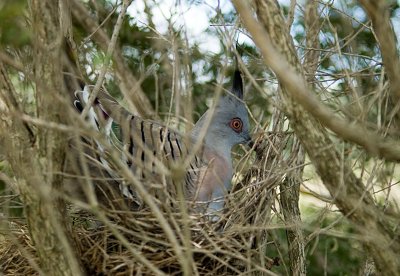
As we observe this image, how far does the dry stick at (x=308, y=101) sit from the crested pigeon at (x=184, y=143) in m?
0.69

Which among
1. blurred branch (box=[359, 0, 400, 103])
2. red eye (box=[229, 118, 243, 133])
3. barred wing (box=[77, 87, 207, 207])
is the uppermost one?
blurred branch (box=[359, 0, 400, 103])

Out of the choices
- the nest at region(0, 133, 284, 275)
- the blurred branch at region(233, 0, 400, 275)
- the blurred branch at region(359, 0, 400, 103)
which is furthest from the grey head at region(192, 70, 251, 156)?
the blurred branch at region(359, 0, 400, 103)

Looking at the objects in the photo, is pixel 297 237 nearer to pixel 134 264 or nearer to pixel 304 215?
pixel 134 264

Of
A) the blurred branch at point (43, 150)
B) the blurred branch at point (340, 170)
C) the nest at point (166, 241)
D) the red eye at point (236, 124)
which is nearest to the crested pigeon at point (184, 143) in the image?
the red eye at point (236, 124)

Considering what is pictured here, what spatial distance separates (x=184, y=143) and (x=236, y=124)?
81 centimetres

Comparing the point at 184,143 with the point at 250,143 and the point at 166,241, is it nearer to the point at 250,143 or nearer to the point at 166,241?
the point at 166,241

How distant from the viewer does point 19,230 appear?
3.78 m

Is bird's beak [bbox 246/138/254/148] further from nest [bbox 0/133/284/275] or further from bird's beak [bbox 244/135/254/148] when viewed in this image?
nest [bbox 0/133/284/275]

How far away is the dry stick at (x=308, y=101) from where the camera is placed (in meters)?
2.37

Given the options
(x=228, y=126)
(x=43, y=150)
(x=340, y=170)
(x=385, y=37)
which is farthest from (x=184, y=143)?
A: (x=385, y=37)

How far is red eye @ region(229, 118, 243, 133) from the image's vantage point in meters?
4.50

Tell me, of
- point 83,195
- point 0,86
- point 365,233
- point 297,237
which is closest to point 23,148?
point 0,86

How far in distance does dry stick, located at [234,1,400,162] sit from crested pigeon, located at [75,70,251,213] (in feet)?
2.27

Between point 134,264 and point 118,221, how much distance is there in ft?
0.65
